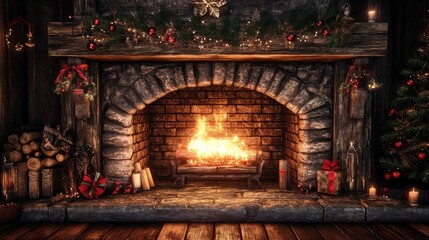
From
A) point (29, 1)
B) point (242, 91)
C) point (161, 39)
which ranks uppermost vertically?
point (29, 1)

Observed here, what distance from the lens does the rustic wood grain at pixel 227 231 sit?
3.98m

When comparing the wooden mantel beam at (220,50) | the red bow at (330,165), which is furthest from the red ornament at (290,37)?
the red bow at (330,165)

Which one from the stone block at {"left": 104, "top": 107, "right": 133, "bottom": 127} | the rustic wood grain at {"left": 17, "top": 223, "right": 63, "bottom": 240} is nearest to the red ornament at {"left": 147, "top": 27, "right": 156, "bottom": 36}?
the stone block at {"left": 104, "top": 107, "right": 133, "bottom": 127}

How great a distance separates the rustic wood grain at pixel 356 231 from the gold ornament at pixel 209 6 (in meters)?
3.07

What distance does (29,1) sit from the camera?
18.5 feet

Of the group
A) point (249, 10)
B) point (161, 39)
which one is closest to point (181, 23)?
point (161, 39)

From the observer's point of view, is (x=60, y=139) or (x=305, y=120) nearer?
(x=60, y=139)

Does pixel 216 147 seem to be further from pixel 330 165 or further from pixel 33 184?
pixel 33 184

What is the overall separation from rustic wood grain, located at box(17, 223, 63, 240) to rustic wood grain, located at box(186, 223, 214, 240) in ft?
5.20

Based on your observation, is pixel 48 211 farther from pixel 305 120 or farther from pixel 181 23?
pixel 305 120

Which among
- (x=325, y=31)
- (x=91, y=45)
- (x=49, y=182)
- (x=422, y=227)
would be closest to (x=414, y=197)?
(x=422, y=227)

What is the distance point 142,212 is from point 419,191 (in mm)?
3671

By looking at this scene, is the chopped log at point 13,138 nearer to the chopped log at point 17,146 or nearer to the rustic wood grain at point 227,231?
the chopped log at point 17,146

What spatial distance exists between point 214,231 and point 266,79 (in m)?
2.25
